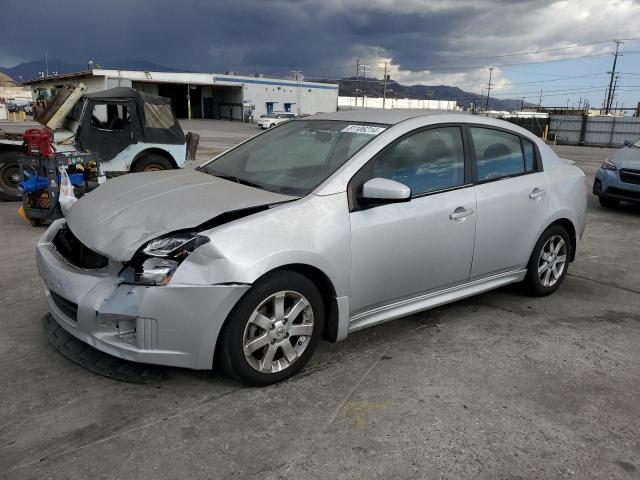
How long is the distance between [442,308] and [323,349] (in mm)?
1291

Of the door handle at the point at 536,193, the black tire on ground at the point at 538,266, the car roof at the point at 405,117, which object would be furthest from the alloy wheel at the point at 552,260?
the car roof at the point at 405,117

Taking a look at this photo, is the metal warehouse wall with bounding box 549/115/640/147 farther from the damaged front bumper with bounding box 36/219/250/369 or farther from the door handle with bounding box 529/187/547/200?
Result: the damaged front bumper with bounding box 36/219/250/369

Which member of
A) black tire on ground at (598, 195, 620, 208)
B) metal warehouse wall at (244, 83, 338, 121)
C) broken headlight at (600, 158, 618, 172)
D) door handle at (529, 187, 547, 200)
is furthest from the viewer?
metal warehouse wall at (244, 83, 338, 121)

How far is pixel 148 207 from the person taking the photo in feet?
10.1

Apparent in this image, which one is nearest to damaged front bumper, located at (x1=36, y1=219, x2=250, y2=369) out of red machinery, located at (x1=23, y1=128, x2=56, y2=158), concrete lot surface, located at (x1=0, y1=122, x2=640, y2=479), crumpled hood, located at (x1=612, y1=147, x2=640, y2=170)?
concrete lot surface, located at (x1=0, y1=122, x2=640, y2=479)

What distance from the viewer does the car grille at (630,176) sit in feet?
28.1

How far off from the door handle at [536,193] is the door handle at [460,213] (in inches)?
32.6

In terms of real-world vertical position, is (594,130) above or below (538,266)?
above

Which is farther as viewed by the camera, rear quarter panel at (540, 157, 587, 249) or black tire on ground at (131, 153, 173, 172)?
black tire on ground at (131, 153, 173, 172)

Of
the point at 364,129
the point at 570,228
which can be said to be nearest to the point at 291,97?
the point at 570,228

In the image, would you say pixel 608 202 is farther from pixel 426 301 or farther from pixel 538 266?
pixel 426 301

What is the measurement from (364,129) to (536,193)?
166 cm

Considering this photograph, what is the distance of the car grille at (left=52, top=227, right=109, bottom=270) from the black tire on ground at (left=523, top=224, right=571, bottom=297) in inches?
133

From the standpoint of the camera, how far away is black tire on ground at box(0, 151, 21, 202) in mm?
8797
